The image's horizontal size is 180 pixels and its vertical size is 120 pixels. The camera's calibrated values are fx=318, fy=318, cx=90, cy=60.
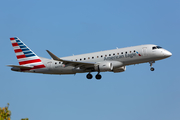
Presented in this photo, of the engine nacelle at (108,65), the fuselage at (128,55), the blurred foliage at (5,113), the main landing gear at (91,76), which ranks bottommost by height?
the blurred foliage at (5,113)

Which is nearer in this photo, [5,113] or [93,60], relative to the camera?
[5,113]

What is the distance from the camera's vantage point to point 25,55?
56.8 metres

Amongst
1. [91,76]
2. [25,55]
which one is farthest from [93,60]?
[25,55]

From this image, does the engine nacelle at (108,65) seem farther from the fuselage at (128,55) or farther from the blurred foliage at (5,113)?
the blurred foliage at (5,113)

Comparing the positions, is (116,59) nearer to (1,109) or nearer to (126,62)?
(126,62)

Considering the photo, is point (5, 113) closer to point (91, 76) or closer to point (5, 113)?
point (5, 113)

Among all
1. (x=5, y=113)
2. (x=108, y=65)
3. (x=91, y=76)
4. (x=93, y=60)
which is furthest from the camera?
(x=91, y=76)

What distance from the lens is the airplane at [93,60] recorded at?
49.2m

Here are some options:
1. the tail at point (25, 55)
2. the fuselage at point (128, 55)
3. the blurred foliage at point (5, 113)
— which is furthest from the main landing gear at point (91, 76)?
the blurred foliage at point (5, 113)

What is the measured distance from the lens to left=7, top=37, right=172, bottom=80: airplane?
4922cm

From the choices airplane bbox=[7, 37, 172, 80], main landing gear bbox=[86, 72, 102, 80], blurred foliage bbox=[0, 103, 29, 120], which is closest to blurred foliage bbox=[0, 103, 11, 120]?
blurred foliage bbox=[0, 103, 29, 120]

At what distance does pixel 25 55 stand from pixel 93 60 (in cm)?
1314

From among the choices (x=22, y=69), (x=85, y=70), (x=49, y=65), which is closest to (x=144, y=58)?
(x=85, y=70)

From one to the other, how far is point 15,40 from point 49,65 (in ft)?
30.2
